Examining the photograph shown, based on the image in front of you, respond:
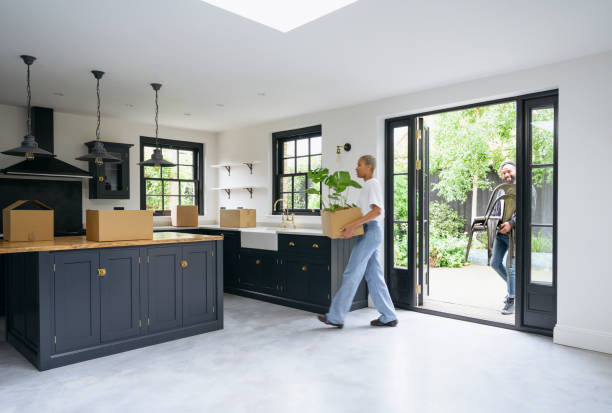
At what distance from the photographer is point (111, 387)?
2.90 m

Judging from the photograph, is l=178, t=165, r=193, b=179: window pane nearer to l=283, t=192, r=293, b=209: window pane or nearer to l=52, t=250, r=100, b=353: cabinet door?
l=283, t=192, r=293, b=209: window pane

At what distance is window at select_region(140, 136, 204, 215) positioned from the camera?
22.2 feet

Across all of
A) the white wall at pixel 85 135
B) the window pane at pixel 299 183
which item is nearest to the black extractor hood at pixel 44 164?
the white wall at pixel 85 135

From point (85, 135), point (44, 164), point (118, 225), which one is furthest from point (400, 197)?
point (85, 135)

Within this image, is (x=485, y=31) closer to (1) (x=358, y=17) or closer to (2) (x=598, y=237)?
(1) (x=358, y=17)

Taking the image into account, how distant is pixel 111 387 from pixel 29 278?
46.3 inches

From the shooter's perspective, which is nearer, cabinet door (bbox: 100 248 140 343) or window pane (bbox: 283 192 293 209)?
cabinet door (bbox: 100 248 140 343)

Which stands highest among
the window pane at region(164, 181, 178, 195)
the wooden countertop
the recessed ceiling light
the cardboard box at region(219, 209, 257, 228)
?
the recessed ceiling light

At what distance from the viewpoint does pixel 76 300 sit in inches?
133

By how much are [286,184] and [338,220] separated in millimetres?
2389

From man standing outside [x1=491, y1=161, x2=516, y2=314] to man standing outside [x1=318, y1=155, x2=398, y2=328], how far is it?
1.42 meters

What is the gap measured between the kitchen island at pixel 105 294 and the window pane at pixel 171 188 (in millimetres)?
3124

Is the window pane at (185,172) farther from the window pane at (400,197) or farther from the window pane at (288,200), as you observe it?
the window pane at (400,197)

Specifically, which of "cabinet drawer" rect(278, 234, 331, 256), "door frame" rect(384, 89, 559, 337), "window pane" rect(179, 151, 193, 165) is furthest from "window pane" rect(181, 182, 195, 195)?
"door frame" rect(384, 89, 559, 337)
